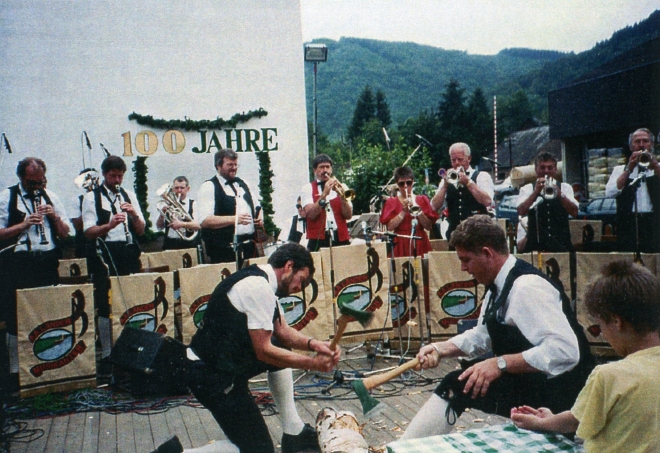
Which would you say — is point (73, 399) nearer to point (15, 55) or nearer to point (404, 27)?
point (15, 55)

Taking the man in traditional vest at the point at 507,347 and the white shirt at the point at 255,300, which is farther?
the white shirt at the point at 255,300

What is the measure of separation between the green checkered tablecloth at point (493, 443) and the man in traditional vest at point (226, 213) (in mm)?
4391

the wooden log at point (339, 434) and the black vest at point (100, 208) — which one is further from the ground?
the black vest at point (100, 208)

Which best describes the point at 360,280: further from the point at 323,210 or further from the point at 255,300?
the point at 255,300

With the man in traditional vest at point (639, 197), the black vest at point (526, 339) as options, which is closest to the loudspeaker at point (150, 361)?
the black vest at point (526, 339)

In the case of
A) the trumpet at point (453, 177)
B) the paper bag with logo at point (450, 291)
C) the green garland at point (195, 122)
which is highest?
the green garland at point (195, 122)

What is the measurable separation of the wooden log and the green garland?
305 inches

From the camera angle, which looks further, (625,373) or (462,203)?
(462,203)

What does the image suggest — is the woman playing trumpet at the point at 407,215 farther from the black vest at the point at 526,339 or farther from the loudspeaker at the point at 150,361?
the black vest at the point at 526,339

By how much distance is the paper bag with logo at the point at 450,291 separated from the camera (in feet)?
21.9

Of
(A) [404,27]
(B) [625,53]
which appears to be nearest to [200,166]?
(A) [404,27]

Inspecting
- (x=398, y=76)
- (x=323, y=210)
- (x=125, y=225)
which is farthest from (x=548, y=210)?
(x=398, y=76)

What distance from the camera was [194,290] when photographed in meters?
6.38

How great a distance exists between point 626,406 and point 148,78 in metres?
9.93
